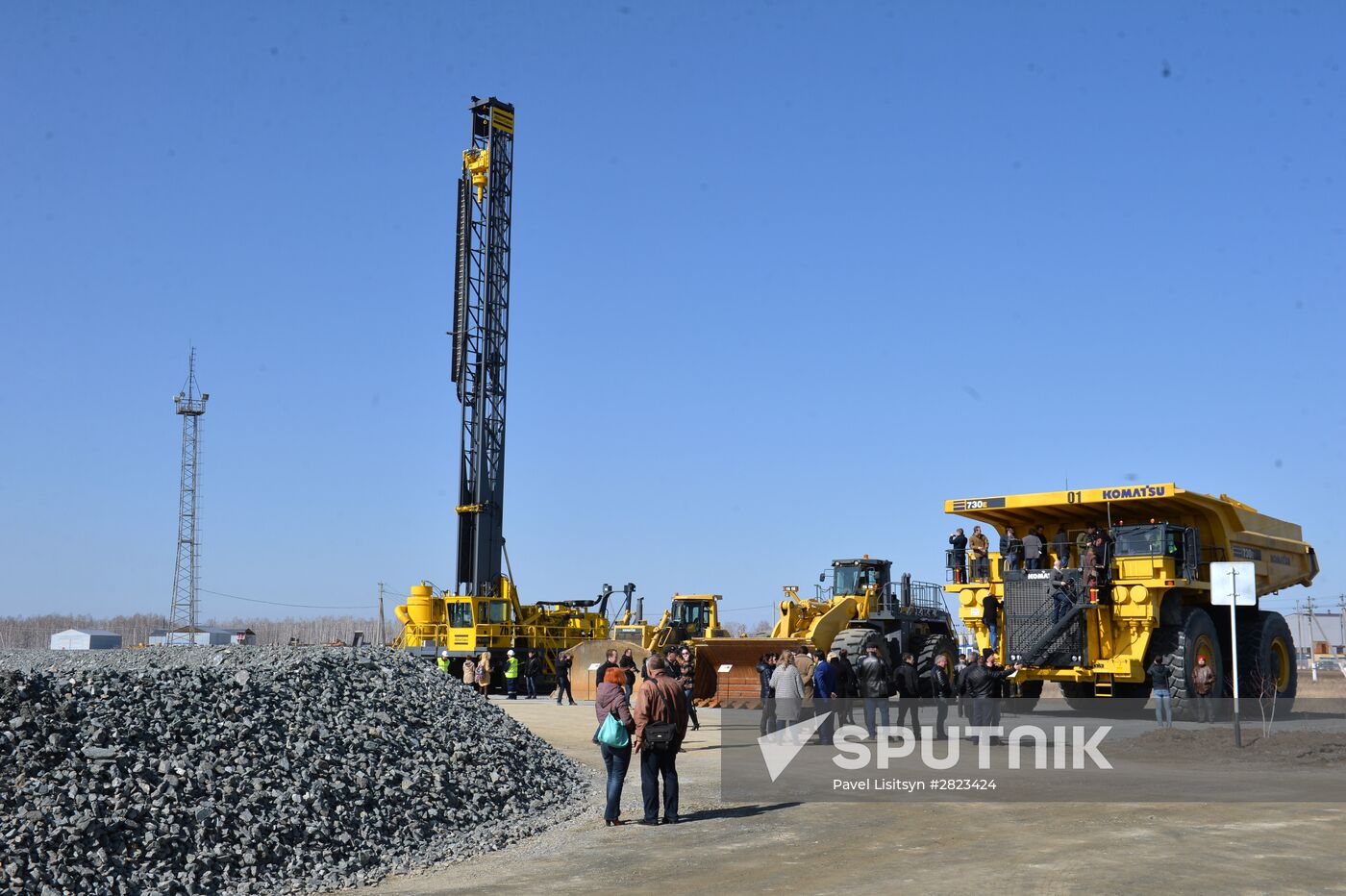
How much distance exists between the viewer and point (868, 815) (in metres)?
11.1

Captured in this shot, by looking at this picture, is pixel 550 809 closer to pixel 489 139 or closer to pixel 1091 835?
pixel 1091 835

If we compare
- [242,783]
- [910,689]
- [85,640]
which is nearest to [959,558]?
[910,689]

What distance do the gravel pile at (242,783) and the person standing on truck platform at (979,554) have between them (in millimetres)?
11915

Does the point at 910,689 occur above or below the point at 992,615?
below

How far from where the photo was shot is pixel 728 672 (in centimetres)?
2519

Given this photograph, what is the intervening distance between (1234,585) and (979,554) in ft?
26.2

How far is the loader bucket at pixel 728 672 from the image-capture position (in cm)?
2511

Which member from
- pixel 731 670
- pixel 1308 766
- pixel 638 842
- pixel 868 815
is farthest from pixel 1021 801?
pixel 731 670

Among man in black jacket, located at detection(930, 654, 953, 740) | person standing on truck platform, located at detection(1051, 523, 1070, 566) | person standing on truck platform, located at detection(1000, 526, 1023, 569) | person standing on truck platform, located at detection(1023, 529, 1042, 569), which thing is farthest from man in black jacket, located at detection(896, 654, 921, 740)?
person standing on truck platform, located at detection(1051, 523, 1070, 566)

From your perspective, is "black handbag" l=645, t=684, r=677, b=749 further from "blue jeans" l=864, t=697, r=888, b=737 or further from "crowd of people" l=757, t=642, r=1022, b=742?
"blue jeans" l=864, t=697, r=888, b=737

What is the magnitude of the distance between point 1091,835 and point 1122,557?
1283 cm

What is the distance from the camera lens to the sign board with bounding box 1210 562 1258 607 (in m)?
15.8

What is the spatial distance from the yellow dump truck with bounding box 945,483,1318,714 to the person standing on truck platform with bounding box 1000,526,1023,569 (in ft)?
0.06

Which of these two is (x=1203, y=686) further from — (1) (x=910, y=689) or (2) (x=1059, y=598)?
(1) (x=910, y=689)
